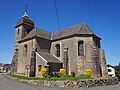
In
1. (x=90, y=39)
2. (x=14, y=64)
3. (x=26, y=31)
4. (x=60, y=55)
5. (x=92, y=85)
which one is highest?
(x=26, y=31)

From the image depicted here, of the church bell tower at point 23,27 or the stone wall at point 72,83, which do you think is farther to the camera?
the church bell tower at point 23,27

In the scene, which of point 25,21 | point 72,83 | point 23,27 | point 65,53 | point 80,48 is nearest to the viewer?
point 72,83

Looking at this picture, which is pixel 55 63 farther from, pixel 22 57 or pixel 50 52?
pixel 22 57

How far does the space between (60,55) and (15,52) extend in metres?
12.6

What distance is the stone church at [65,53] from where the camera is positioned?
25828mm

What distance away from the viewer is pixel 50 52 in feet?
106

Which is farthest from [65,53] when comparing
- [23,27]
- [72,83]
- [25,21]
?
[25,21]

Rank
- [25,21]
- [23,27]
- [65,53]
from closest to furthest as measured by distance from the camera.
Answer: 1. [65,53]
2. [23,27]
3. [25,21]

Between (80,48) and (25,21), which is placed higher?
(25,21)

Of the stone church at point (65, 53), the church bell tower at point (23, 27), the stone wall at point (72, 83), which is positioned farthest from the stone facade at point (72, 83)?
the church bell tower at point (23, 27)

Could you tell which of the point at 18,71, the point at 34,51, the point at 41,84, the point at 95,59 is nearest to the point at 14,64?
the point at 18,71

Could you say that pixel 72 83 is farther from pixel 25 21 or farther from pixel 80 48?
pixel 25 21

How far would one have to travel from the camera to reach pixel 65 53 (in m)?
27.8

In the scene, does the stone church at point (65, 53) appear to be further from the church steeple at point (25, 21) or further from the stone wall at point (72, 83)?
the stone wall at point (72, 83)
